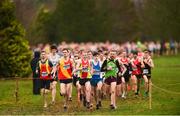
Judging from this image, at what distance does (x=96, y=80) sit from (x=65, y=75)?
1431mm

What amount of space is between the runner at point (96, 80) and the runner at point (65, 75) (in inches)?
41.0

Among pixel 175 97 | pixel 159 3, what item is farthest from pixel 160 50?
pixel 175 97

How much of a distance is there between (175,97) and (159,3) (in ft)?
155

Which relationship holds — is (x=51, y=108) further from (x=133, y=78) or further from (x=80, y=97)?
(x=133, y=78)

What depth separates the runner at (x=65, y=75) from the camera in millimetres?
25906

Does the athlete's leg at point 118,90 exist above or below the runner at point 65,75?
below

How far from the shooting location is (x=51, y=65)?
91.0 ft

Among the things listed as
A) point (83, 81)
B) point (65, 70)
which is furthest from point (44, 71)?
point (83, 81)

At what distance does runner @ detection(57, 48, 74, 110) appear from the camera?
2591cm

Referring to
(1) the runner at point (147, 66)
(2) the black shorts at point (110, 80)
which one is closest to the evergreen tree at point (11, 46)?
(1) the runner at point (147, 66)

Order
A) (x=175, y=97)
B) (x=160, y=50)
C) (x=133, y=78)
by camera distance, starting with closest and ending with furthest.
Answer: (x=175, y=97) → (x=133, y=78) → (x=160, y=50)

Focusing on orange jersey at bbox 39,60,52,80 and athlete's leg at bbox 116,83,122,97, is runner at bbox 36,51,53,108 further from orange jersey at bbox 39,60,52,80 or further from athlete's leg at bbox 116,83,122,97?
Answer: athlete's leg at bbox 116,83,122,97

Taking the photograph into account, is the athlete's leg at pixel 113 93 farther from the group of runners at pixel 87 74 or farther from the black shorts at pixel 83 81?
the black shorts at pixel 83 81

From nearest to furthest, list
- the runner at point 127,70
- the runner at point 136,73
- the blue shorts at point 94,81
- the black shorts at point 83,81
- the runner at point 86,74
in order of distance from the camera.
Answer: the runner at point 86,74
the black shorts at point 83,81
the blue shorts at point 94,81
the runner at point 127,70
the runner at point 136,73
